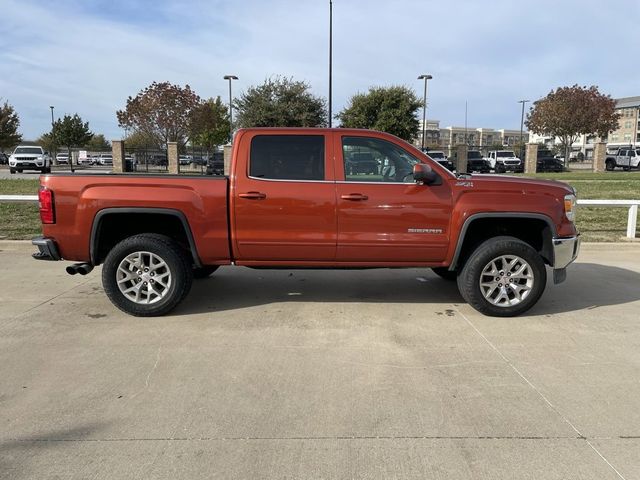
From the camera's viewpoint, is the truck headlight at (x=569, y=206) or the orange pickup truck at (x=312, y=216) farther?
the truck headlight at (x=569, y=206)

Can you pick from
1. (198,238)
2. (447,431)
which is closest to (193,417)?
(447,431)

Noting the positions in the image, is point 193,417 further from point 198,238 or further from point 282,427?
point 198,238

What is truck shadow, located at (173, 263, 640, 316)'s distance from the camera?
5.93 metres

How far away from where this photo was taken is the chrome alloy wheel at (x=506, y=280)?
5332 millimetres

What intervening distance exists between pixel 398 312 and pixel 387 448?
2.62 m

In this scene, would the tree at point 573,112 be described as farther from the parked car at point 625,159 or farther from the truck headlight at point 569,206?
the truck headlight at point 569,206

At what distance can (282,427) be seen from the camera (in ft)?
10.7

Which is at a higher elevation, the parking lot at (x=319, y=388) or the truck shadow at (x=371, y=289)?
the truck shadow at (x=371, y=289)

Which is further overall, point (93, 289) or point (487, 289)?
point (93, 289)

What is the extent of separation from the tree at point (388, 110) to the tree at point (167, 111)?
1333 cm

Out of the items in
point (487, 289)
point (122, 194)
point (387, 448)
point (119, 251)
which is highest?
point (122, 194)

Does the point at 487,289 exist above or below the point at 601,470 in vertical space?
above

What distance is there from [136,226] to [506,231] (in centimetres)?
402

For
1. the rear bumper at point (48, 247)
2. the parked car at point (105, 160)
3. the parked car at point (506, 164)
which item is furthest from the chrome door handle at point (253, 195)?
the parked car at point (105, 160)
